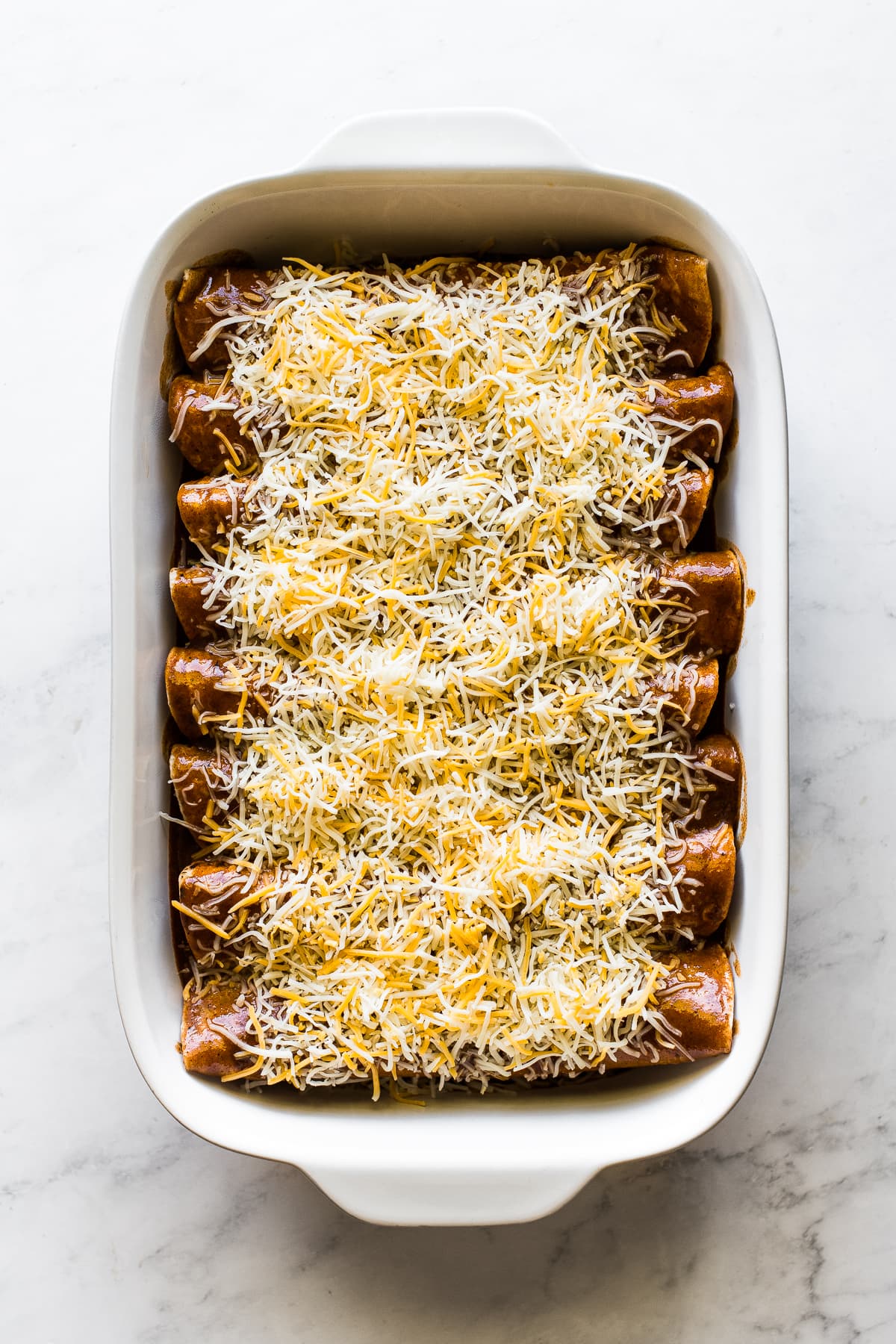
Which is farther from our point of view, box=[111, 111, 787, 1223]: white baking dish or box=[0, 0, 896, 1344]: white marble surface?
box=[0, 0, 896, 1344]: white marble surface

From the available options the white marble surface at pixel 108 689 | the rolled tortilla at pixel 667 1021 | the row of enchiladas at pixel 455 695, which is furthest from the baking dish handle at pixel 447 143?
the rolled tortilla at pixel 667 1021

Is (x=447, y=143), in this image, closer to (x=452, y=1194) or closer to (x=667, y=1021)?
(x=667, y=1021)

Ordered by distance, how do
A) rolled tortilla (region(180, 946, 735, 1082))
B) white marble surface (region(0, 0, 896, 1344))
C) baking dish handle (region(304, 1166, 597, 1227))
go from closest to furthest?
1. baking dish handle (region(304, 1166, 597, 1227))
2. rolled tortilla (region(180, 946, 735, 1082))
3. white marble surface (region(0, 0, 896, 1344))

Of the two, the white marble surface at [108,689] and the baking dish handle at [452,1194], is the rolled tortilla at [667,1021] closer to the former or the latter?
the baking dish handle at [452,1194]

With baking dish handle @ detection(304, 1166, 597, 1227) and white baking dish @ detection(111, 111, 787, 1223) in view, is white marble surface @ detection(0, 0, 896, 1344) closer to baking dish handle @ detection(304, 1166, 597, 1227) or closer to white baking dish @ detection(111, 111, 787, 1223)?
white baking dish @ detection(111, 111, 787, 1223)

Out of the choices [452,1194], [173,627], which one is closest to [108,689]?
[173,627]

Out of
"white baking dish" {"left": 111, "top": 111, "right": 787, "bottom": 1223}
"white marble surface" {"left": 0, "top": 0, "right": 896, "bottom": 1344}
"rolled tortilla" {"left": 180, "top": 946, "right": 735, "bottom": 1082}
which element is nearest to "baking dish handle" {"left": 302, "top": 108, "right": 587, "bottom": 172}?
"white baking dish" {"left": 111, "top": 111, "right": 787, "bottom": 1223}

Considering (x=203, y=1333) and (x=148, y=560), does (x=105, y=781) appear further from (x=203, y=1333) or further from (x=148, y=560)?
(x=203, y=1333)
